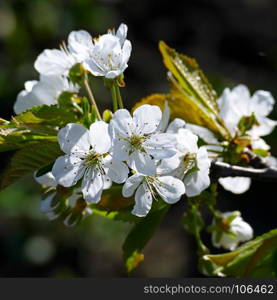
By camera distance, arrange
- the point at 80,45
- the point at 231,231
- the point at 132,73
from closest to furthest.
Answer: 1. the point at 80,45
2. the point at 231,231
3. the point at 132,73

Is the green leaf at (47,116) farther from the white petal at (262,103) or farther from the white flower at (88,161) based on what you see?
the white petal at (262,103)

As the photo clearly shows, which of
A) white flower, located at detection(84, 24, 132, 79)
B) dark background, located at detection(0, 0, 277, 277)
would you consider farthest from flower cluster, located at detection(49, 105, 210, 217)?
dark background, located at detection(0, 0, 277, 277)

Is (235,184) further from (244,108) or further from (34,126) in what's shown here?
(34,126)

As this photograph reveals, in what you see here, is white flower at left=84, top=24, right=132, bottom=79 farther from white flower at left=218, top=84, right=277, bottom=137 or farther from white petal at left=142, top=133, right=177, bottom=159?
white flower at left=218, top=84, right=277, bottom=137

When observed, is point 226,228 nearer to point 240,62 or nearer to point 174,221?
point 174,221

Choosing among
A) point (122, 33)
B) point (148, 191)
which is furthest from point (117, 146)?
point (122, 33)

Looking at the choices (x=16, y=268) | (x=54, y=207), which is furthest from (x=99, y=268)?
(x=54, y=207)
